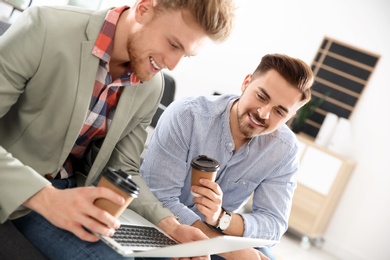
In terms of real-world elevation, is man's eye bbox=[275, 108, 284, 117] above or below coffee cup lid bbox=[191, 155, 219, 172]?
above

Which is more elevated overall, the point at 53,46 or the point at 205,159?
the point at 53,46

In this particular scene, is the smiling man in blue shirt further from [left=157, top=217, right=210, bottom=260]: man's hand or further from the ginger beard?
the ginger beard

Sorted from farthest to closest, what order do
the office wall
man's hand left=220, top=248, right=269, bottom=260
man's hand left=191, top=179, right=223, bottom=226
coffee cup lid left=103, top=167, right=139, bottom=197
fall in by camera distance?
the office wall
man's hand left=220, top=248, right=269, bottom=260
man's hand left=191, top=179, right=223, bottom=226
coffee cup lid left=103, top=167, right=139, bottom=197

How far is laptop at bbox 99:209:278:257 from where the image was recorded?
40.8 inches

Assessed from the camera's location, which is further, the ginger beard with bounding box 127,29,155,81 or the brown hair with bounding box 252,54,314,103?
the brown hair with bounding box 252,54,314,103

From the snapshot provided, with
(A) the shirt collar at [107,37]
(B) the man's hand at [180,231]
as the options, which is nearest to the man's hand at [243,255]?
(B) the man's hand at [180,231]

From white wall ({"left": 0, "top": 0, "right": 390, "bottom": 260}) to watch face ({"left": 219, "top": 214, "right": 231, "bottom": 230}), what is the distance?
268 cm

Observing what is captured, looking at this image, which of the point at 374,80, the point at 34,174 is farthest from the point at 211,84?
the point at 34,174

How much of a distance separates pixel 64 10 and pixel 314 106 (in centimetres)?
398

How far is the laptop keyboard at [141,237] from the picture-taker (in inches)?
44.2

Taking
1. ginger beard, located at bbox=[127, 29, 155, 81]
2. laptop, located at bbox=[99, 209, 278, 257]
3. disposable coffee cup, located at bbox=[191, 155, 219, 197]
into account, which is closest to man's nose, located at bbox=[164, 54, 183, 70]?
ginger beard, located at bbox=[127, 29, 155, 81]

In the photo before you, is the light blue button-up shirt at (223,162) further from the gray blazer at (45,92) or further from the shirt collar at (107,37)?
the shirt collar at (107,37)

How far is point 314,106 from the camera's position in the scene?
494 cm

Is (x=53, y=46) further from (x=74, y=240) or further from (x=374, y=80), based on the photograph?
(x=374, y=80)
